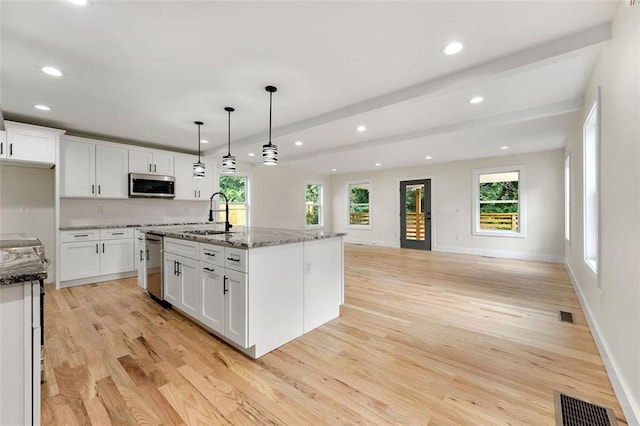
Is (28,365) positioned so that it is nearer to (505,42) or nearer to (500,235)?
(505,42)

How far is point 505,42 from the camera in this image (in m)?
2.17

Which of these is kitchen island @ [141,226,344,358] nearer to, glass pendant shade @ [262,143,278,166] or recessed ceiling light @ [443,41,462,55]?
glass pendant shade @ [262,143,278,166]

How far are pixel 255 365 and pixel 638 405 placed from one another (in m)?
2.19

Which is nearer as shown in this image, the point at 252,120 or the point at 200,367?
the point at 200,367

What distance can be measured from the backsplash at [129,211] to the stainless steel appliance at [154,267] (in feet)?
6.80

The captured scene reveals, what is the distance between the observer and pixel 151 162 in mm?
5109

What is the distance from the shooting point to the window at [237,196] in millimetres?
7004

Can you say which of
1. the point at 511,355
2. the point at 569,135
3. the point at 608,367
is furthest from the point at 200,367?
the point at 569,135

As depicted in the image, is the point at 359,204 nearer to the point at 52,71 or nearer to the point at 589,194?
the point at 589,194

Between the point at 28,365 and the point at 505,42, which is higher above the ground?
the point at 505,42

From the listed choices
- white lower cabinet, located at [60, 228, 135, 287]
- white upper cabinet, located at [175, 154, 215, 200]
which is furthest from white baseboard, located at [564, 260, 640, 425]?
white upper cabinet, located at [175, 154, 215, 200]

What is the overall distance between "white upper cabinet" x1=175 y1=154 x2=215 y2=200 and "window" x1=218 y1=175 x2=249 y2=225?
0.89 metres

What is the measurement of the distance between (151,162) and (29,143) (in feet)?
5.19

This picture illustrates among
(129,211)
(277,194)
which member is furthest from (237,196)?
(129,211)
